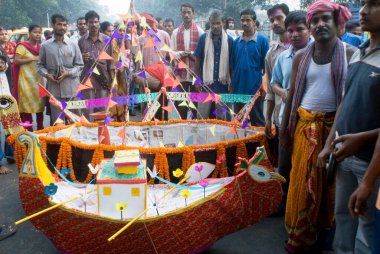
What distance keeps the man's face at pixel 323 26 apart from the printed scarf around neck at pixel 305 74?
0.10 metres

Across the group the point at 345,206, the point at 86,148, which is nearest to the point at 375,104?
the point at 345,206

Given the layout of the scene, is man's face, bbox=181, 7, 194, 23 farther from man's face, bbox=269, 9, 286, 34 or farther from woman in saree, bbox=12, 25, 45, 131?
woman in saree, bbox=12, 25, 45, 131

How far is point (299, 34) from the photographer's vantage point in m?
2.58

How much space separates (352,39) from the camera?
4.83 metres

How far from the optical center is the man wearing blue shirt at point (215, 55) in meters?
4.32

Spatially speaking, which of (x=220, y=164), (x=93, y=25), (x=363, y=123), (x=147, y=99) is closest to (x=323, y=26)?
(x=363, y=123)

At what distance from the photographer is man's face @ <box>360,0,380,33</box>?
153 centimetres

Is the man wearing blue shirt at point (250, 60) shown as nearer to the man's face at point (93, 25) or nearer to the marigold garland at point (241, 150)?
the marigold garland at point (241, 150)

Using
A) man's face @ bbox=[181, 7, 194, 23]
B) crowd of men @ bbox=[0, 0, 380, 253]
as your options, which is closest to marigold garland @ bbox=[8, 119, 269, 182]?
crowd of men @ bbox=[0, 0, 380, 253]

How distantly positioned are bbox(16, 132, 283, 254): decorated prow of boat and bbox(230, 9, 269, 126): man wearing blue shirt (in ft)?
6.45

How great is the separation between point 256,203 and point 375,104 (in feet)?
3.28

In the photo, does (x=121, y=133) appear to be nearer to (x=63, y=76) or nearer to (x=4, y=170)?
(x=63, y=76)

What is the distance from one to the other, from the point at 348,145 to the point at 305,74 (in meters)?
0.76

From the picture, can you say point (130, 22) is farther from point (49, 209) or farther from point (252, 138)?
point (49, 209)
